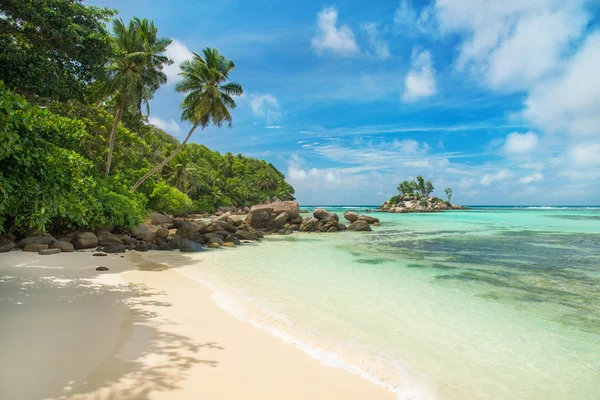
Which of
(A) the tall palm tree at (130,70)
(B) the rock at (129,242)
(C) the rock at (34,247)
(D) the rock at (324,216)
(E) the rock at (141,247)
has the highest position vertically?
(A) the tall palm tree at (130,70)

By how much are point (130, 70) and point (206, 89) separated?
221 inches

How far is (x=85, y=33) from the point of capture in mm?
9406

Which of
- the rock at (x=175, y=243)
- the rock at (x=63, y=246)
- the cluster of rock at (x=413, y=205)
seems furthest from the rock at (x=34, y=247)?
the cluster of rock at (x=413, y=205)

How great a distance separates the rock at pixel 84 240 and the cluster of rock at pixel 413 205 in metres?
85.8

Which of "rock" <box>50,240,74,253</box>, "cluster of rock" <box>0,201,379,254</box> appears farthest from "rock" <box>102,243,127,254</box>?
"rock" <box>50,240,74,253</box>

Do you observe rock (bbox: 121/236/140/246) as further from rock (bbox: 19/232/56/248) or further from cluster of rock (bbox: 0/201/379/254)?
rock (bbox: 19/232/56/248)

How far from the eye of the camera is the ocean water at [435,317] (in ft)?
13.5

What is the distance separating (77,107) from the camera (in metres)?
18.6

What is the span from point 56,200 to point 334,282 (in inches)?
265

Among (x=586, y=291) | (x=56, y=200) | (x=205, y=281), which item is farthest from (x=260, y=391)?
(x=586, y=291)

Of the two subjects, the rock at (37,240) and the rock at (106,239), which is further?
the rock at (106,239)

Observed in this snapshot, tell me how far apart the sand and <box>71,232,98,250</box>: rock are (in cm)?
619

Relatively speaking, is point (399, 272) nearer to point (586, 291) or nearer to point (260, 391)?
point (586, 291)

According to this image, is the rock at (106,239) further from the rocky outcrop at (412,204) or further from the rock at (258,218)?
the rocky outcrop at (412,204)
